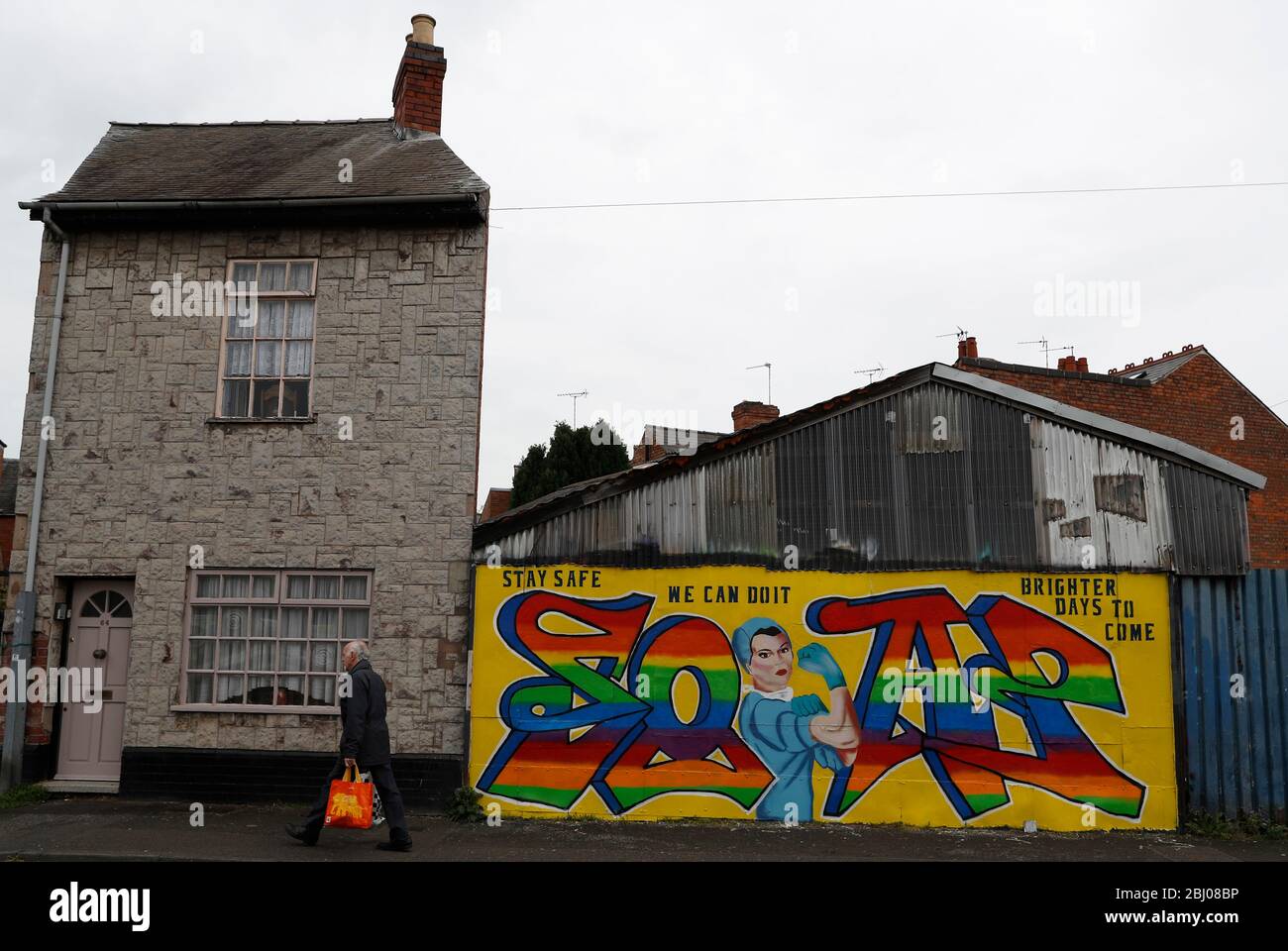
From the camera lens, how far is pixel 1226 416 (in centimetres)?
1998

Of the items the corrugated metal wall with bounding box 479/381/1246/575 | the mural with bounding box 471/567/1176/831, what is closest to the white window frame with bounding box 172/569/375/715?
the mural with bounding box 471/567/1176/831

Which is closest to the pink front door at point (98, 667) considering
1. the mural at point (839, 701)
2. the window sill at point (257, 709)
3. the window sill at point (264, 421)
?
the window sill at point (257, 709)

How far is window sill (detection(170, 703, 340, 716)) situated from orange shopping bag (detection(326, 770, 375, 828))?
215 cm

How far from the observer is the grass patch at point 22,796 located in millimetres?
9789

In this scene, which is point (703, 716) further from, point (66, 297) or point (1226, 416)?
point (1226, 416)

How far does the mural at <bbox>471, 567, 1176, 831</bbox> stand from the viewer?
964cm

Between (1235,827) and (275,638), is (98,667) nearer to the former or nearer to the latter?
(275,638)

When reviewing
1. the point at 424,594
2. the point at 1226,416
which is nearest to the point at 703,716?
the point at 424,594

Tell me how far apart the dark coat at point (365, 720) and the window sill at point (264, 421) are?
3.38 m

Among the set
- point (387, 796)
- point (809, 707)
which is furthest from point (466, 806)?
point (809, 707)

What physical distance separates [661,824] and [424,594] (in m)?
3.37

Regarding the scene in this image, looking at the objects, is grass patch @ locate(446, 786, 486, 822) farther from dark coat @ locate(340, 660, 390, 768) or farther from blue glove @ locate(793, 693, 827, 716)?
blue glove @ locate(793, 693, 827, 716)

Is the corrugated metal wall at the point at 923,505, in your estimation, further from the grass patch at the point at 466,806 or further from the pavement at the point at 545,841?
the pavement at the point at 545,841

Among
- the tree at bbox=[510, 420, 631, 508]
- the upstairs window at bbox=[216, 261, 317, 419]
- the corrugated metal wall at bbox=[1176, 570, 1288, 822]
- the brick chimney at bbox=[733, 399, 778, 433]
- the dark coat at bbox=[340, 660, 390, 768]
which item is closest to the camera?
the dark coat at bbox=[340, 660, 390, 768]
